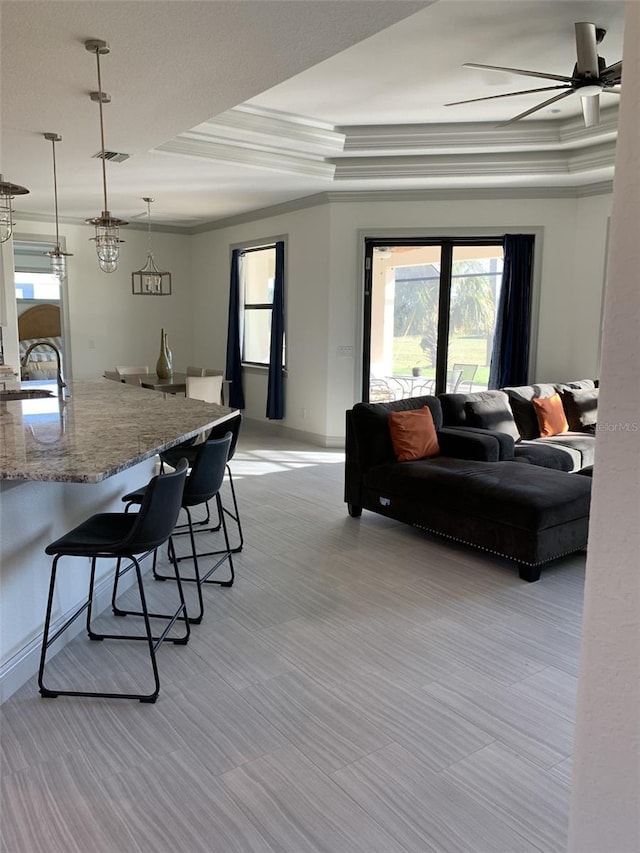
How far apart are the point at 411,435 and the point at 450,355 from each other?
2.77 meters

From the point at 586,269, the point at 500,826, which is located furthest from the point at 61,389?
the point at 586,269

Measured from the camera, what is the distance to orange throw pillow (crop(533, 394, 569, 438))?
568 centimetres

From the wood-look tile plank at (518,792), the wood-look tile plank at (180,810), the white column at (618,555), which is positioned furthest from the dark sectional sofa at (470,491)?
the white column at (618,555)

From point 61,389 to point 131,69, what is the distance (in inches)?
73.3

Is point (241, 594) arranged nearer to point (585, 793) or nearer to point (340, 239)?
point (585, 793)

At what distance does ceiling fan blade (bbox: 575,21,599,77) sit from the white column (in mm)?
3059

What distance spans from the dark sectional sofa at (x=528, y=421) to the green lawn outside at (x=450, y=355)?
1.24 m

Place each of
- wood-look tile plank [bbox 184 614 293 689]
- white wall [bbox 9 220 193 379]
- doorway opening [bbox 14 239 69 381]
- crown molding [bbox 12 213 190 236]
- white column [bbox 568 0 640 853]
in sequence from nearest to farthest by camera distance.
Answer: white column [bbox 568 0 640 853] < wood-look tile plank [bbox 184 614 293 689] < crown molding [bbox 12 213 190 236] < doorway opening [bbox 14 239 69 381] < white wall [bbox 9 220 193 379]

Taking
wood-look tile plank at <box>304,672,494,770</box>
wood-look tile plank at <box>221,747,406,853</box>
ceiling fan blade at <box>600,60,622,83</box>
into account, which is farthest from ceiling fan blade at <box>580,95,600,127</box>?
wood-look tile plank at <box>221,747,406,853</box>

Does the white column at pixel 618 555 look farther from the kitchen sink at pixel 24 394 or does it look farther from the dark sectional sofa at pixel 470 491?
the kitchen sink at pixel 24 394

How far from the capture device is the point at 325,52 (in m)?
3.00

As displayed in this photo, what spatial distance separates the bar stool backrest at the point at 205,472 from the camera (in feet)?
10.2

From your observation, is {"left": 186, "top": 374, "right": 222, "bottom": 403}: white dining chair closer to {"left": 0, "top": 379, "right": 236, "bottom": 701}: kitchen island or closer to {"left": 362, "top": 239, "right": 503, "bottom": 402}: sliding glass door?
{"left": 362, "top": 239, "right": 503, "bottom": 402}: sliding glass door

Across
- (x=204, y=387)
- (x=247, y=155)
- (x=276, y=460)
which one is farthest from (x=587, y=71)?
(x=276, y=460)
